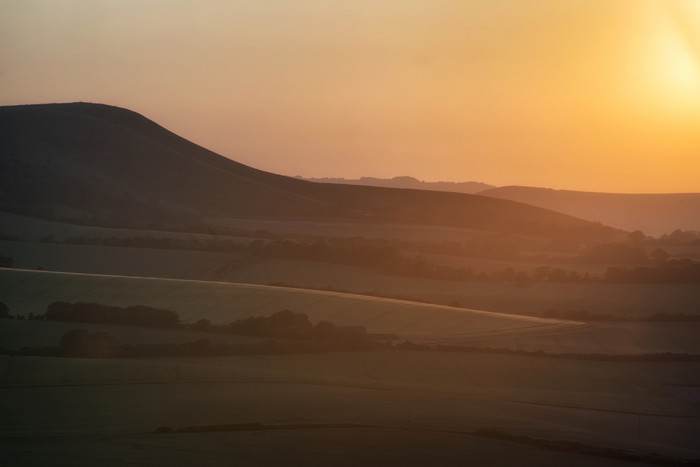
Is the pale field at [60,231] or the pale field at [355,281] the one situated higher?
the pale field at [60,231]

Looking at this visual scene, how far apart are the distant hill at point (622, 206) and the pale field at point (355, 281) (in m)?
122

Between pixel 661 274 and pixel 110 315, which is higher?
pixel 661 274

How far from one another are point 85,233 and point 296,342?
110 ft

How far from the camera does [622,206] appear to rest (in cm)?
18525

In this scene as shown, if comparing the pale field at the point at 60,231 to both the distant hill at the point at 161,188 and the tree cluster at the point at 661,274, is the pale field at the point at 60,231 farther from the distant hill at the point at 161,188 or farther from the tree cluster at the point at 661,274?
the tree cluster at the point at 661,274

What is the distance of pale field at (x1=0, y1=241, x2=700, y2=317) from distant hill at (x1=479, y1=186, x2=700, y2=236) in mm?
122435

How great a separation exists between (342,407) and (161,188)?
9197cm

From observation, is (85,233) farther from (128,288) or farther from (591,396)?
(591,396)

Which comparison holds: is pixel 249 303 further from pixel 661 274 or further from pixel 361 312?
pixel 661 274

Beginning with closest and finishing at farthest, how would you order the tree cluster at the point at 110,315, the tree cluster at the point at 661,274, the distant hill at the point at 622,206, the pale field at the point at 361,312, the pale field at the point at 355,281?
the tree cluster at the point at 110,315, the pale field at the point at 361,312, the pale field at the point at 355,281, the tree cluster at the point at 661,274, the distant hill at the point at 622,206

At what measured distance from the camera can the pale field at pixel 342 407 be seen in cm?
1792

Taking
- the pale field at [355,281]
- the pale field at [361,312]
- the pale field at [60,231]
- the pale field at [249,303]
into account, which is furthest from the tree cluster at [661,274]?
Answer: the pale field at [60,231]

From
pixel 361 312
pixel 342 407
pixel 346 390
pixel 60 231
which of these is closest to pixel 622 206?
pixel 60 231

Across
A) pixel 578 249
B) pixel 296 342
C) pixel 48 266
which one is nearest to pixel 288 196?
pixel 578 249
